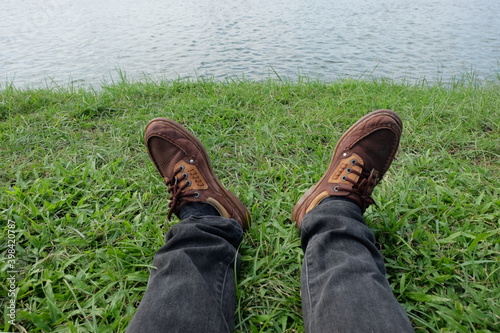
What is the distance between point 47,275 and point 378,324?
1.15 m

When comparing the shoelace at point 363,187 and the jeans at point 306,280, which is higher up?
the jeans at point 306,280

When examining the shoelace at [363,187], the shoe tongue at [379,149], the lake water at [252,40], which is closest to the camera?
the shoelace at [363,187]

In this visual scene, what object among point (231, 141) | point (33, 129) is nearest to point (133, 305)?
point (231, 141)

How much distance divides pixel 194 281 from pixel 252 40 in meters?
7.01

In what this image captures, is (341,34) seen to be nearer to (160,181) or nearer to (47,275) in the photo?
(160,181)

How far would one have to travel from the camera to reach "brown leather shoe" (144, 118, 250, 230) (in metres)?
1.43

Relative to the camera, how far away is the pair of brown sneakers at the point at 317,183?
1.41m

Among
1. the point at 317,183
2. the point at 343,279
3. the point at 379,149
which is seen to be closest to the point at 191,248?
the point at 343,279

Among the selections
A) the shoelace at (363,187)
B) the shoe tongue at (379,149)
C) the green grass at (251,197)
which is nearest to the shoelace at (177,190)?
the green grass at (251,197)

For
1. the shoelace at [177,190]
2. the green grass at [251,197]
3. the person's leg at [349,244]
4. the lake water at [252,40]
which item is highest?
the person's leg at [349,244]

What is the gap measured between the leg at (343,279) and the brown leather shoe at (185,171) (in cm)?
36

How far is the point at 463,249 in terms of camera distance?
125cm

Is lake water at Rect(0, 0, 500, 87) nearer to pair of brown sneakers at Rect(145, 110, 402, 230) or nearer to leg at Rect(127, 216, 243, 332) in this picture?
pair of brown sneakers at Rect(145, 110, 402, 230)

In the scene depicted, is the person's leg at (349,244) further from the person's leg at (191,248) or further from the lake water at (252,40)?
the lake water at (252,40)
